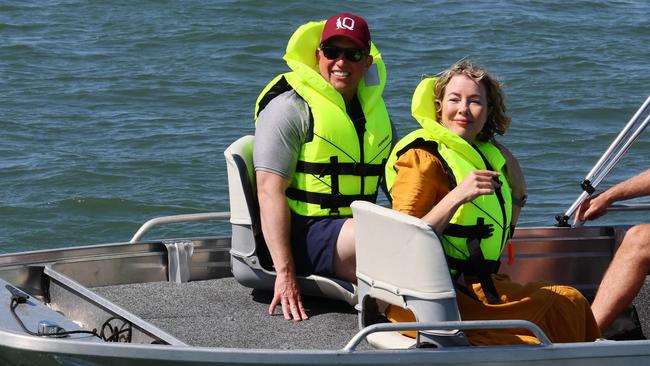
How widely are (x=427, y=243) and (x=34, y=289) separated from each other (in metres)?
1.69

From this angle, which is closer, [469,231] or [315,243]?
[469,231]

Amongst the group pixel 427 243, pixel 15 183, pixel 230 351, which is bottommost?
pixel 15 183

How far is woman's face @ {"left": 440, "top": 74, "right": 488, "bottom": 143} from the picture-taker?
4.32 meters

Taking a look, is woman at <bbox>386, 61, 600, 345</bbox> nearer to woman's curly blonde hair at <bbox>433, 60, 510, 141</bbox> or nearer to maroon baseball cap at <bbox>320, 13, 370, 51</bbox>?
woman's curly blonde hair at <bbox>433, 60, 510, 141</bbox>

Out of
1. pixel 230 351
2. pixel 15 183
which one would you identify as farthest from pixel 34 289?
pixel 15 183

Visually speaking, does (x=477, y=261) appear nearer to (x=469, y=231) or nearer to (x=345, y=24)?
(x=469, y=231)

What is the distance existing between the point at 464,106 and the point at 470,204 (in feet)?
1.11

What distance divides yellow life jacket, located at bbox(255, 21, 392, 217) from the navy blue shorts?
0.04 meters

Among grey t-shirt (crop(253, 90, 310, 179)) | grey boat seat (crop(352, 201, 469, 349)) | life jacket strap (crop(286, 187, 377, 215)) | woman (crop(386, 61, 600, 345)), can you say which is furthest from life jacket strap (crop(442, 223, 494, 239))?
grey t-shirt (crop(253, 90, 310, 179))

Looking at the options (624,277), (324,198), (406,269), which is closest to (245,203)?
(324,198)

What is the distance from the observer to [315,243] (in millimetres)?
4766

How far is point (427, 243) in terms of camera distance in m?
4.05

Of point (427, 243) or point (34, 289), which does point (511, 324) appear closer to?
point (427, 243)

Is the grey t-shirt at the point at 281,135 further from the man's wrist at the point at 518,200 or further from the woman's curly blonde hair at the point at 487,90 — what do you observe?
the man's wrist at the point at 518,200
